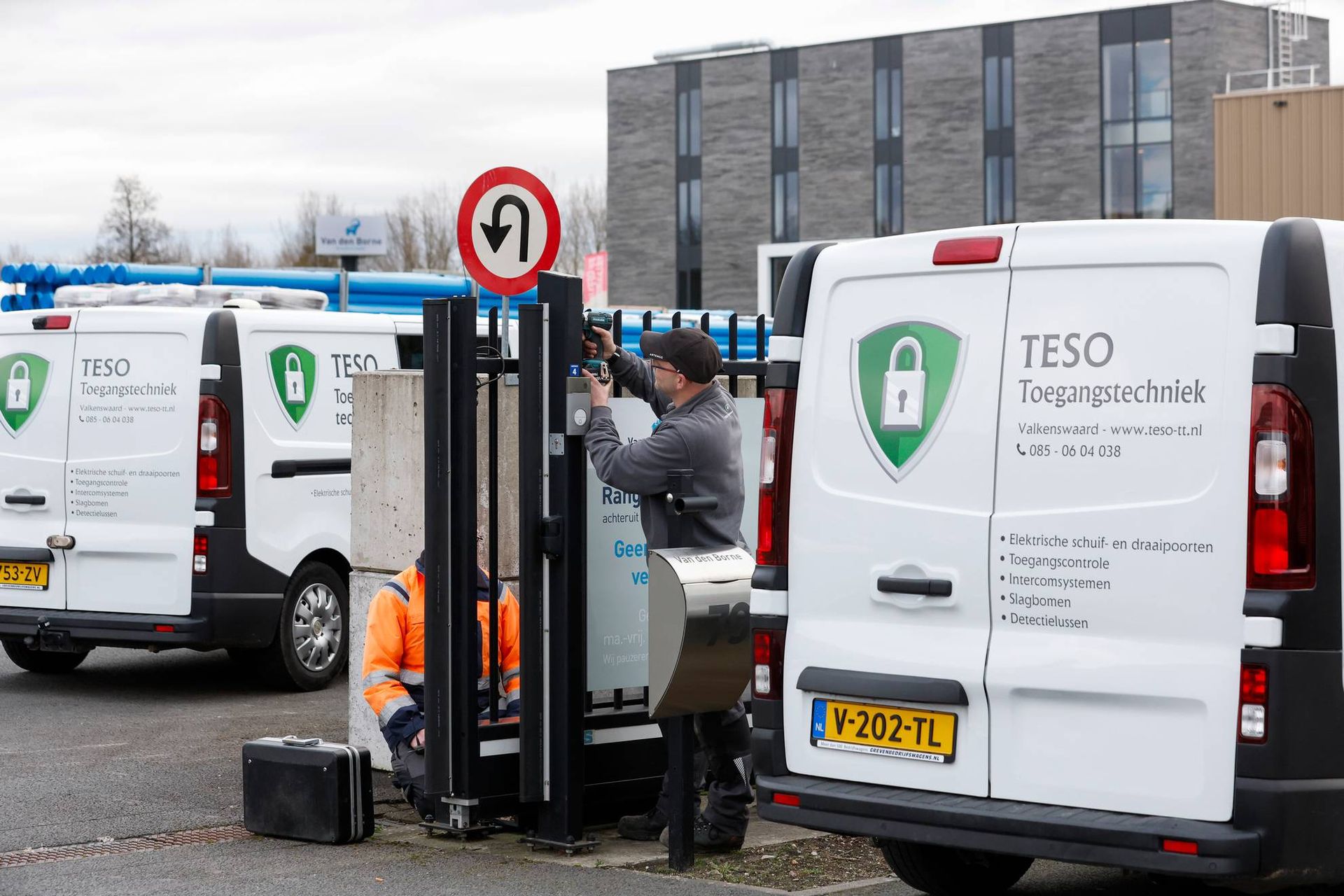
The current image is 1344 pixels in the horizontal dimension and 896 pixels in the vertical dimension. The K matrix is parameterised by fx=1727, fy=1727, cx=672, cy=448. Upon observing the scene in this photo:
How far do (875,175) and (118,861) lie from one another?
197ft

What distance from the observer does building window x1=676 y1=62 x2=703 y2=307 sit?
69938 mm

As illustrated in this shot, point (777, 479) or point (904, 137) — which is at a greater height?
point (904, 137)

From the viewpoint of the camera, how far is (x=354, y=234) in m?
32.2

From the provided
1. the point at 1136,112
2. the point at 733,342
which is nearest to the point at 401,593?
the point at 733,342

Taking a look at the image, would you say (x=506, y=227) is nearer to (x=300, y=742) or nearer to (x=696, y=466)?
(x=696, y=466)

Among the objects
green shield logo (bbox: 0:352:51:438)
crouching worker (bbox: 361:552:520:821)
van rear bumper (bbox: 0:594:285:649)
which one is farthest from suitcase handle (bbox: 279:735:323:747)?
green shield logo (bbox: 0:352:51:438)

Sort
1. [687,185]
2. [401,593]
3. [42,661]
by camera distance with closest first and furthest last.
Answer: [401,593] → [42,661] → [687,185]

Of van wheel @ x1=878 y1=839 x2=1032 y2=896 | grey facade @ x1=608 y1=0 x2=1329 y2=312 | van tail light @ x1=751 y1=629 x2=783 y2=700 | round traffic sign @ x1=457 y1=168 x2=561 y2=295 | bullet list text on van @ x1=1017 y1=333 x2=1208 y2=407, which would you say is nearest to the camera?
bullet list text on van @ x1=1017 y1=333 x2=1208 y2=407

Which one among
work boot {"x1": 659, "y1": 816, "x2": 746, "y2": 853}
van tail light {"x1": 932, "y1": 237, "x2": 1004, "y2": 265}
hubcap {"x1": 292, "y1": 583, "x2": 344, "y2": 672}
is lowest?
work boot {"x1": 659, "y1": 816, "x2": 746, "y2": 853}

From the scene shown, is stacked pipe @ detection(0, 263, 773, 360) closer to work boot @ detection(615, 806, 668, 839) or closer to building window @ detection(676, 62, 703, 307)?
work boot @ detection(615, 806, 668, 839)

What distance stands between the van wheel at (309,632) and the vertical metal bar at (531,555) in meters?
4.32

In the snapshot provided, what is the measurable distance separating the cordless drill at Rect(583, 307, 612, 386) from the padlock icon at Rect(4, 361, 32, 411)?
5278 mm

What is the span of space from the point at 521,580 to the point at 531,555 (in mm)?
113

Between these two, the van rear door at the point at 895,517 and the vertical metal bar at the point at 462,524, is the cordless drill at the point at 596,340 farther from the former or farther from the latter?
the van rear door at the point at 895,517
